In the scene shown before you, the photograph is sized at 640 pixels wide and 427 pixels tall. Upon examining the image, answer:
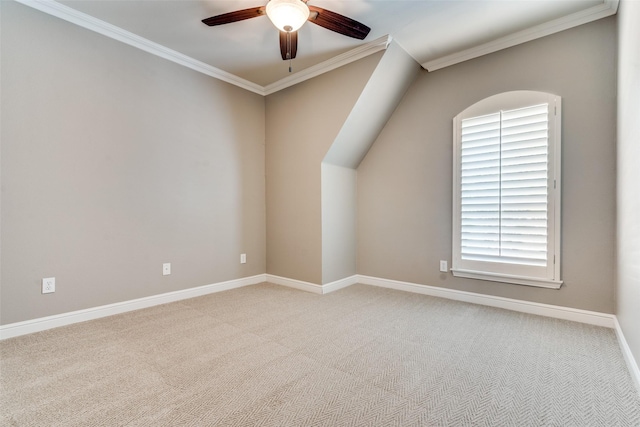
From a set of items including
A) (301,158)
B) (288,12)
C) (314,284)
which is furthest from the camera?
(301,158)

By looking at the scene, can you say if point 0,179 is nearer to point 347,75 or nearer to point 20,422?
point 20,422

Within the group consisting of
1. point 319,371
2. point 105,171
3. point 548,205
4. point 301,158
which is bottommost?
point 319,371

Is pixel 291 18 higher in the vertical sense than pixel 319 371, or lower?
higher

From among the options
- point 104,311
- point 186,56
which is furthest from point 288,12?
point 104,311

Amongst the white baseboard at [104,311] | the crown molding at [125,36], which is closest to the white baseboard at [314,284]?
the white baseboard at [104,311]

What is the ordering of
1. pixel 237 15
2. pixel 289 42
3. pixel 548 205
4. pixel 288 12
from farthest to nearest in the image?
pixel 548 205 < pixel 289 42 < pixel 237 15 < pixel 288 12

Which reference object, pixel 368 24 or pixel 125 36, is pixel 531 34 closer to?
pixel 368 24

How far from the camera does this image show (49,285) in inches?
96.7

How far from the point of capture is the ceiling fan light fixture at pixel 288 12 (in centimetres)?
195

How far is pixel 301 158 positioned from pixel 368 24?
63.7 inches

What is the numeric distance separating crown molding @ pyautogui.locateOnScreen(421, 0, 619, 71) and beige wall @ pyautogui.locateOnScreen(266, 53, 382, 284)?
89 centimetres

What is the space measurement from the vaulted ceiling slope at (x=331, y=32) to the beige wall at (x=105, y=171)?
0.18 metres

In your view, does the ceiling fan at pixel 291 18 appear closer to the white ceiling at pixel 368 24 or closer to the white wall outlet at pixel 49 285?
the white ceiling at pixel 368 24

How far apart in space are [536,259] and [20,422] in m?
3.66
